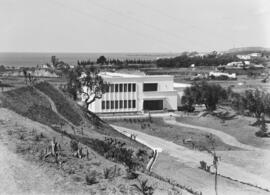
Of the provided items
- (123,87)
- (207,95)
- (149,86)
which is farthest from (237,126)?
(123,87)

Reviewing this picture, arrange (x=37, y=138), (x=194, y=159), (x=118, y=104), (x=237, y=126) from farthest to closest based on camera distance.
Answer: (x=118, y=104)
(x=237, y=126)
(x=194, y=159)
(x=37, y=138)

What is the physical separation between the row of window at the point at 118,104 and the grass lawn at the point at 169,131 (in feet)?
19.5

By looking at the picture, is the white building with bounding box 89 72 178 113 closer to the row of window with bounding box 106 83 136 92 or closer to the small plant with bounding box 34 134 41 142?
the row of window with bounding box 106 83 136 92

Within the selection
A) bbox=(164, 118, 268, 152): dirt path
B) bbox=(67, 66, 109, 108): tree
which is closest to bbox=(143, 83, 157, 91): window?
bbox=(164, 118, 268, 152): dirt path

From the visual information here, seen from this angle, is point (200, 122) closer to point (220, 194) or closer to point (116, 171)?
point (220, 194)

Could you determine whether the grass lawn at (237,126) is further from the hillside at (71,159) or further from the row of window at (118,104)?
the hillside at (71,159)

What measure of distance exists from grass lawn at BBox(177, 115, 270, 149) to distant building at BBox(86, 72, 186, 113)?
6.78 meters

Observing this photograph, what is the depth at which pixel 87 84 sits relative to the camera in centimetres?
5241

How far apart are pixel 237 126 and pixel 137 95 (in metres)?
17.1

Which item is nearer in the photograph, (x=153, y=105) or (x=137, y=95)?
(x=137, y=95)

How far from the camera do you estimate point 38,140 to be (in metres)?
19.5

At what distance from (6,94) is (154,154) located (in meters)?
12.0

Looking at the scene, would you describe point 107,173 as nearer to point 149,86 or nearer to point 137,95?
point 137,95

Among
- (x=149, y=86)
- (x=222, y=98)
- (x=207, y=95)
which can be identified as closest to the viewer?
(x=207, y=95)
